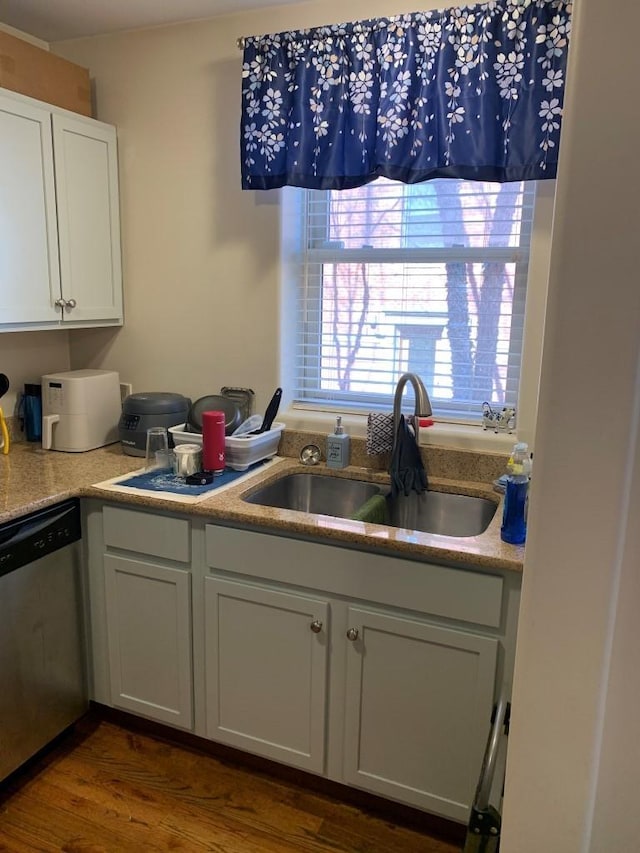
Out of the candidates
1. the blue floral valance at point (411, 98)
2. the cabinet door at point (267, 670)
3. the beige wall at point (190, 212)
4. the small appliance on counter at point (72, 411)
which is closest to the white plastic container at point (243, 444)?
the beige wall at point (190, 212)

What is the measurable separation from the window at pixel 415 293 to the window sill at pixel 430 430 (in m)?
0.07

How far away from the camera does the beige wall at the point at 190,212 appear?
2297 mm

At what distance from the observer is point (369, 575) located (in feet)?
5.58

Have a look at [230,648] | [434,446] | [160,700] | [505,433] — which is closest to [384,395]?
[434,446]

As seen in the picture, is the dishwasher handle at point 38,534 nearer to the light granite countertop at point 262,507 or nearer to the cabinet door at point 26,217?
the light granite countertop at point 262,507

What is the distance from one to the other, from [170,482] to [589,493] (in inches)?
67.2

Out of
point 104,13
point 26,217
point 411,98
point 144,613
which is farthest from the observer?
point 104,13

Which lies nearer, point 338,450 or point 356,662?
point 356,662

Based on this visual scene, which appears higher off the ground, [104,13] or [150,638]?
[104,13]

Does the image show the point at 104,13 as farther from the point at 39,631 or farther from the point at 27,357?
the point at 39,631

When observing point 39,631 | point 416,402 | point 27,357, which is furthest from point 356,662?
point 27,357

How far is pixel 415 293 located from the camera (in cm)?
229

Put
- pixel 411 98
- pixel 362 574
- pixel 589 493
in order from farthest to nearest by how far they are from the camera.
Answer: pixel 411 98, pixel 362 574, pixel 589 493

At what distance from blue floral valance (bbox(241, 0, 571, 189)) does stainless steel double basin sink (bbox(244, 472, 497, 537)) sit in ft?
3.27
